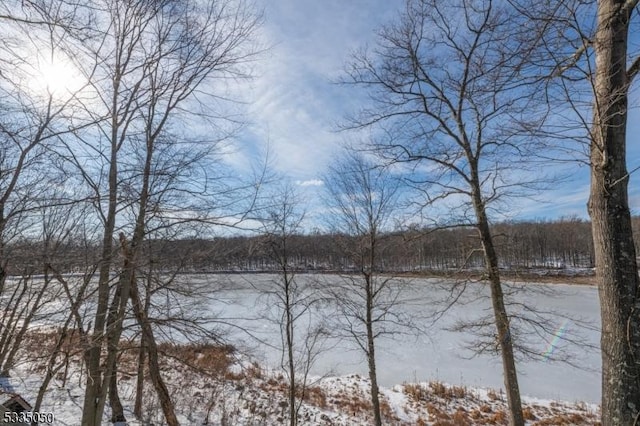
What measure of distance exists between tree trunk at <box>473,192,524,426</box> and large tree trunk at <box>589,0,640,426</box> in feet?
8.31

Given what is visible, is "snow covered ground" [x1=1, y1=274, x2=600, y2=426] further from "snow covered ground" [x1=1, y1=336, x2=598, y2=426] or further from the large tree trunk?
the large tree trunk

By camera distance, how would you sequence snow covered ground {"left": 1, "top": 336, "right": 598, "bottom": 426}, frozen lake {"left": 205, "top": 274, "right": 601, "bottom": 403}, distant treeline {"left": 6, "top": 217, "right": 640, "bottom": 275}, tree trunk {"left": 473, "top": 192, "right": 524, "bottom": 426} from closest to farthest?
1. distant treeline {"left": 6, "top": 217, "right": 640, "bottom": 275}
2. tree trunk {"left": 473, "top": 192, "right": 524, "bottom": 426}
3. snow covered ground {"left": 1, "top": 336, "right": 598, "bottom": 426}
4. frozen lake {"left": 205, "top": 274, "right": 601, "bottom": 403}

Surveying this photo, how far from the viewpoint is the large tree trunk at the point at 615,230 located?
7.65 feet

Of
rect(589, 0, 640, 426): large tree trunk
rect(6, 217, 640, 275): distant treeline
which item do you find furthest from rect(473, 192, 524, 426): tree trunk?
rect(589, 0, 640, 426): large tree trunk

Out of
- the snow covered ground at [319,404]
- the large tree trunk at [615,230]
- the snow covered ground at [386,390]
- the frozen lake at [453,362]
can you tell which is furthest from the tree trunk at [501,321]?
the snow covered ground at [319,404]

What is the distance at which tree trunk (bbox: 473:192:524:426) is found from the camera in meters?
4.80

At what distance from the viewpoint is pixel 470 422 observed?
832cm

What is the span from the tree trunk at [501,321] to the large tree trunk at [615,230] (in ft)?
8.31

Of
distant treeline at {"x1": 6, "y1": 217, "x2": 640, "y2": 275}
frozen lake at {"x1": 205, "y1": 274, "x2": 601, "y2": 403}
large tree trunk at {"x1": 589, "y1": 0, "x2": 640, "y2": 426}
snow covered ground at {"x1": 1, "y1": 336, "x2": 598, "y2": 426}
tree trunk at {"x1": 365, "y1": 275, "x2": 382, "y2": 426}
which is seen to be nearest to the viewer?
large tree trunk at {"x1": 589, "y1": 0, "x2": 640, "y2": 426}

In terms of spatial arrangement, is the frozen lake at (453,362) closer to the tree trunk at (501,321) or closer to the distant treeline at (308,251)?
the distant treeline at (308,251)

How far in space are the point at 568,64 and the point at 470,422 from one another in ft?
29.0

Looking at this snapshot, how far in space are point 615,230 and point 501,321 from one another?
297 cm

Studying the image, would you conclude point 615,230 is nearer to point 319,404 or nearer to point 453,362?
point 319,404

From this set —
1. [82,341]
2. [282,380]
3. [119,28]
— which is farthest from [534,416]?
[119,28]
